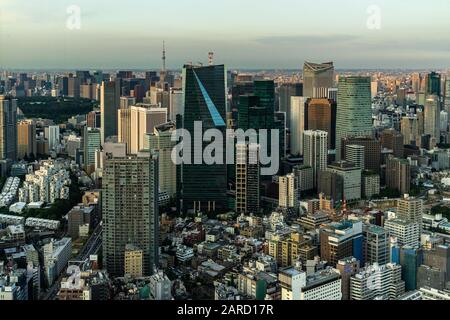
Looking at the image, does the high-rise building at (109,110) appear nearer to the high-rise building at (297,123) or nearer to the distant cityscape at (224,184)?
the distant cityscape at (224,184)

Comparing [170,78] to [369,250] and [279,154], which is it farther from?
[369,250]

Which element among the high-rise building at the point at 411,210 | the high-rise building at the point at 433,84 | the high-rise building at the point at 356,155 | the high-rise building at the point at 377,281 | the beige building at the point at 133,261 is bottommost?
the beige building at the point at 133,261

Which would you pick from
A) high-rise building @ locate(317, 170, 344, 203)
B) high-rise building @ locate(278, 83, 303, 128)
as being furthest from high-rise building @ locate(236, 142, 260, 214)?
high-rise building @ locate(278, 83, 303, 128)

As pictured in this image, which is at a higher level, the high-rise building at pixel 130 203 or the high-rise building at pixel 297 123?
the high-rise building at pixel 297 123

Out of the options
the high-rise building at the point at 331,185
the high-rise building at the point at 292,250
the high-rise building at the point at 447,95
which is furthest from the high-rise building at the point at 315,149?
the high-rise building at the point at 292,250

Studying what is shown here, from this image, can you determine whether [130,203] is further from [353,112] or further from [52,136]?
[353,112]

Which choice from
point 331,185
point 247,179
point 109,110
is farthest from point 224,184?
point 109,110

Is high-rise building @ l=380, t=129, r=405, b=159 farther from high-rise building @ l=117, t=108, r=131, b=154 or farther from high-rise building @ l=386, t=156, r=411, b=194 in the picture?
high-rise building @ l=117, t=108, r=131, b=154

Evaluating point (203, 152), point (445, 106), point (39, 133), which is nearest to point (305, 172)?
point (203, 152)
